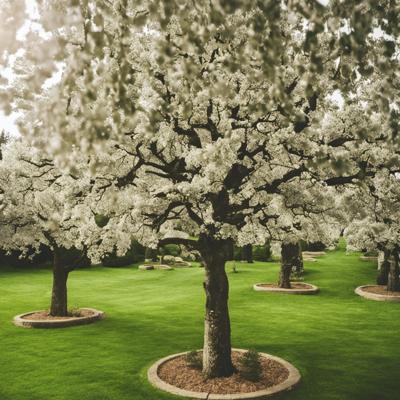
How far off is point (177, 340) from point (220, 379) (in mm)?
5306

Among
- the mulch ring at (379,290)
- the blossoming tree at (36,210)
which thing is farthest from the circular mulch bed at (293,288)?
the blossoming tree at (36,210)

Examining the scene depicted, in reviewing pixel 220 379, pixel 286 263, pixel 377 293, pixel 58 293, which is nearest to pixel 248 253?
pixel 286 263

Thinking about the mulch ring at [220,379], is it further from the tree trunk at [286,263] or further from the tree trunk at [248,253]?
the tree trunk at [248,253]

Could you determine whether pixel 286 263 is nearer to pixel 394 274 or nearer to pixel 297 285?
pixel 297 285

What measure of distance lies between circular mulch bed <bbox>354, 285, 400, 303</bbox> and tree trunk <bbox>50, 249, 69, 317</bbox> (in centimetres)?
A: 1772

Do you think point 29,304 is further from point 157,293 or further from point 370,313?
point 370,313

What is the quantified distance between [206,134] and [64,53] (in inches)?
343

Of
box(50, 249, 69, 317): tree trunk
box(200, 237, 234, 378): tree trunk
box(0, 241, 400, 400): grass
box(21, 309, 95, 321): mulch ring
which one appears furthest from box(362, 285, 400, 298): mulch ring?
box(50, 249, 69, 317): tree trunk

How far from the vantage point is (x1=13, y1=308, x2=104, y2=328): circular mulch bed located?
1980cm

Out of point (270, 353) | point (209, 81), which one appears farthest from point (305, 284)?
point (209, 81)

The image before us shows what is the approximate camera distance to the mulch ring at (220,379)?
38.8 feet

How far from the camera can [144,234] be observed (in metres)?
13.3

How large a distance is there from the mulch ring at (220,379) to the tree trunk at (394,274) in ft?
55.6

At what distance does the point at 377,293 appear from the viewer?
1118 inches
